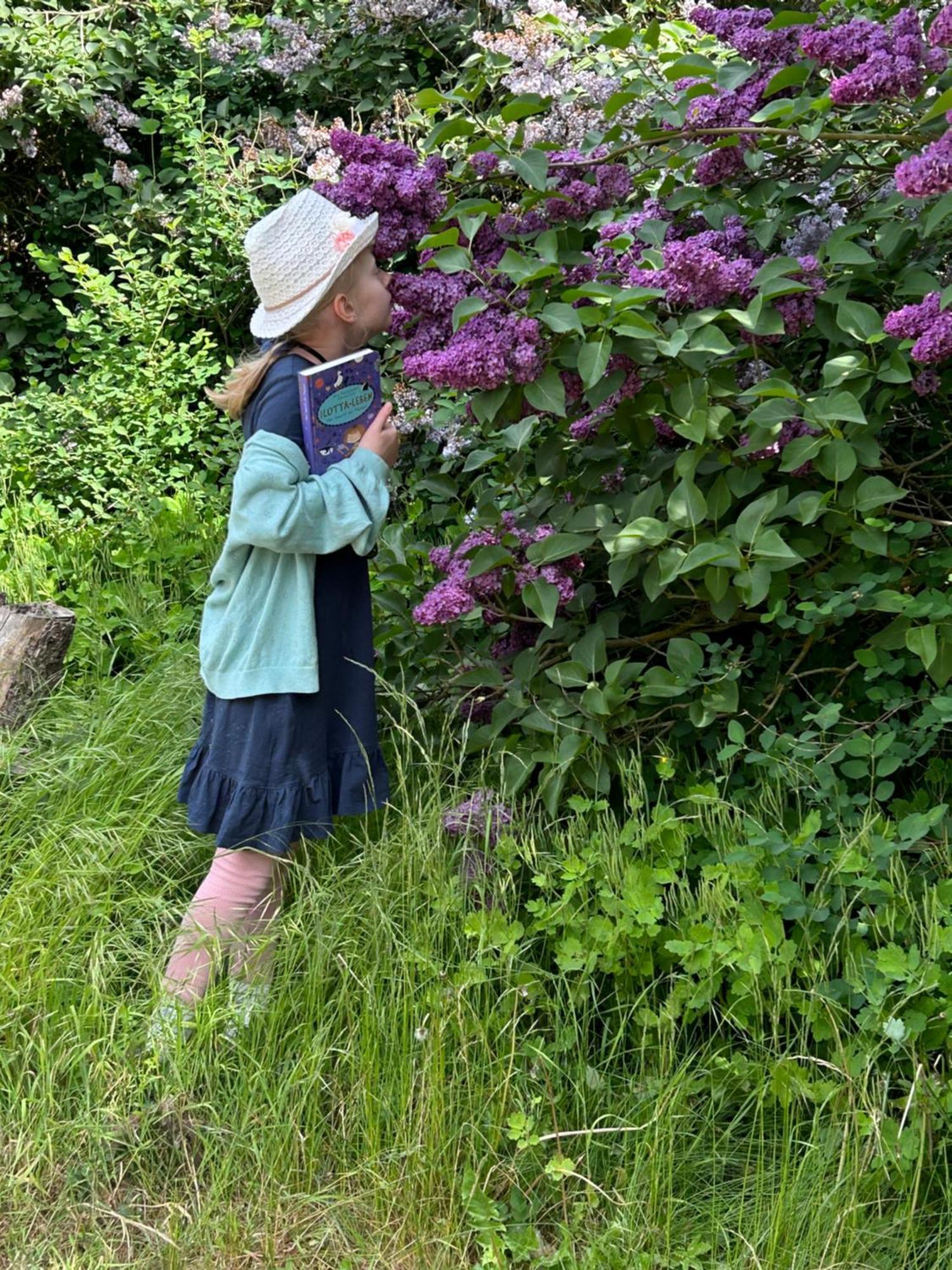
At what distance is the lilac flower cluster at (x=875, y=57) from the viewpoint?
2162mm

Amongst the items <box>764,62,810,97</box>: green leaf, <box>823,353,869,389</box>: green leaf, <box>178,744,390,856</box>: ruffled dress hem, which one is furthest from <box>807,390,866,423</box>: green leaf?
<box>178,744,390,856</box>: ruffled dress hem

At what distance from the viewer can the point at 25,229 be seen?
233 inches

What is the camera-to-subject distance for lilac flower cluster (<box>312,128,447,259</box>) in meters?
2.47

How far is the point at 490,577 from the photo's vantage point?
2562 millimetres

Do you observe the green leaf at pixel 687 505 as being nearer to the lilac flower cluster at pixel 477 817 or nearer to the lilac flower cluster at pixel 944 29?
the lilac flower cluster at pixel 477 817

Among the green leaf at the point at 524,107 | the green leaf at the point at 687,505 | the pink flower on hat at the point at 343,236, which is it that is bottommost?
the green leaf at the point at 687,505

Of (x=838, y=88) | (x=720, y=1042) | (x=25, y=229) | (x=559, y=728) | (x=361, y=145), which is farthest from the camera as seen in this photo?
(x=25, y=229)

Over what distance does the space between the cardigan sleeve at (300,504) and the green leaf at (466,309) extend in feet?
1.13

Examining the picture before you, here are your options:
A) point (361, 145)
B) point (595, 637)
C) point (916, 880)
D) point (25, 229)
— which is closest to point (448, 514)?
point (595, 637)

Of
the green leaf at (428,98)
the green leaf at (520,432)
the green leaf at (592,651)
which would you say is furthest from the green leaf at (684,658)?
the green leaf at (428,98)

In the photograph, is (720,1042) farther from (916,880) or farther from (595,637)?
(595,637)

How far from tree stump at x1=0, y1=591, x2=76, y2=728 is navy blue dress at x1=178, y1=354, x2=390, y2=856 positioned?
2.88 feet

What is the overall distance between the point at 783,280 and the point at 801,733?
2.72 ft

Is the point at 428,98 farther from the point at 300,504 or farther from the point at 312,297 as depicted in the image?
the point at 300,504
